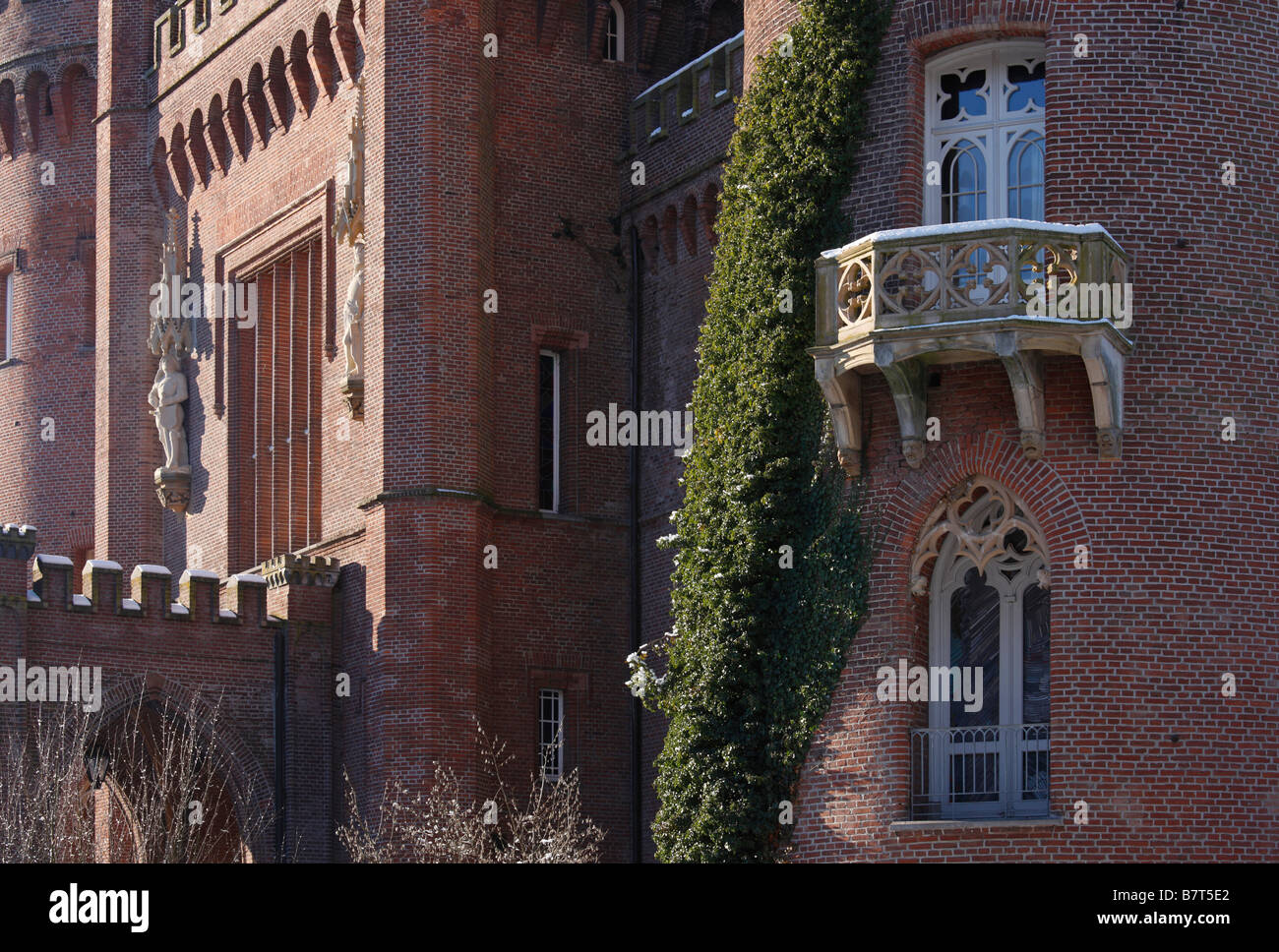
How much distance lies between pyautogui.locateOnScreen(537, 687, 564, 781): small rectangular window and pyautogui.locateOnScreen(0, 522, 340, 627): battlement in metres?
3.40

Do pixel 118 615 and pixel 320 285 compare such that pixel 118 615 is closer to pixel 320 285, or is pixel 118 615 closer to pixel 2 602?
pixel 2 602

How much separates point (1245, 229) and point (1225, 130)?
3.43 ft

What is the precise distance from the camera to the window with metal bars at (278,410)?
40.2m

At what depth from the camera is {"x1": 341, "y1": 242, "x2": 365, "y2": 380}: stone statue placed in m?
37.2

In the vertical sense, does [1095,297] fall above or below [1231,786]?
above

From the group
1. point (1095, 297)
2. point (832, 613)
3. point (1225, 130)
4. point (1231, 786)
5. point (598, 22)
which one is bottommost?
point (1231, 786)

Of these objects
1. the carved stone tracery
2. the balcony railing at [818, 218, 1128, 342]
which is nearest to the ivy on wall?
the carved stone tracery

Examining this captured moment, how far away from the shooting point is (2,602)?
35375 mm

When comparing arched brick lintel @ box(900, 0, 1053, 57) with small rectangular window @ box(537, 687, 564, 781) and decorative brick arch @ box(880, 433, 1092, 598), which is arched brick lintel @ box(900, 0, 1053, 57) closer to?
decorative brick arch @ box(880, 433, 1092, 598)

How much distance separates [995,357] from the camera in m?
26.8

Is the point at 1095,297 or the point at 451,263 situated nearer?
the point at 1095,297

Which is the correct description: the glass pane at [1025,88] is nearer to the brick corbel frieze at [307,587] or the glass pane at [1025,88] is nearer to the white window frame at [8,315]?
the brick corbel frieze at [307,587]
